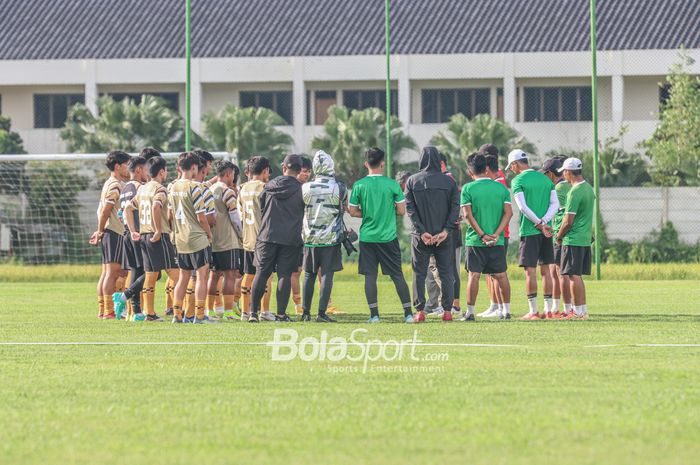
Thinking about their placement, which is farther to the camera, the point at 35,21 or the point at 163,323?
the point at 35,21

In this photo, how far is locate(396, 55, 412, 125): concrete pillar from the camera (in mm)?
49469

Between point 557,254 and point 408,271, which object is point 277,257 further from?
point 408,271

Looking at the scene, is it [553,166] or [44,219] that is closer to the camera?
[553,166]

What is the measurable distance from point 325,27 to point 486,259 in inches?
1443

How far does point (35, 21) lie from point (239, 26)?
8.31 meters

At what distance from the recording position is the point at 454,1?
52406mm

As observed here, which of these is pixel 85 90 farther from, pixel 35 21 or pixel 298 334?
pixel 298 334

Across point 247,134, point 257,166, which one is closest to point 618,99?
point 247,134

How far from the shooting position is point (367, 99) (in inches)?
1988

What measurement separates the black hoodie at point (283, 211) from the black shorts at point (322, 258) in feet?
0.78

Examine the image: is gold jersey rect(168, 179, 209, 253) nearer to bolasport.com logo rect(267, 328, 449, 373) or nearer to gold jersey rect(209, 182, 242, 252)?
gold jersey rect(209, 182, 242, 252)

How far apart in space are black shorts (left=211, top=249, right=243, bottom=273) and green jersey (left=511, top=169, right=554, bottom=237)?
11.2 feet

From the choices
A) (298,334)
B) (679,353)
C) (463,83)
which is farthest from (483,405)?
(463,83)

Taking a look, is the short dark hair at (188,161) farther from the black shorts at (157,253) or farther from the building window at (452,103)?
the building window at (452,103)
